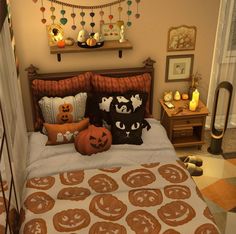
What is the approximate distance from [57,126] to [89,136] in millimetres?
396

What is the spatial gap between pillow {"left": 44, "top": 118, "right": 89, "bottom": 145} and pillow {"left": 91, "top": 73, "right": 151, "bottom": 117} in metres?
0.56

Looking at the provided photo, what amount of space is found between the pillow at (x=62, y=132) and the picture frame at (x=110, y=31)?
110cm

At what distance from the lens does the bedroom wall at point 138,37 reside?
3.95m

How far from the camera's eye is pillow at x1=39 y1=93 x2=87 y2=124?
3.74 meters

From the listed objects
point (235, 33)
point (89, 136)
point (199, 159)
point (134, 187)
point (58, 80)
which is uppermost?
point (235, 33)

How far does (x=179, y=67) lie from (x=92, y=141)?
5.42 ft

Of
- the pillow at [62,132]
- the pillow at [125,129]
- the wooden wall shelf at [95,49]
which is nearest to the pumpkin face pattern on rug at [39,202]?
the pillow at [62,132]

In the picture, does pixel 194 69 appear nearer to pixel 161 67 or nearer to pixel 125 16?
pixel 161 67

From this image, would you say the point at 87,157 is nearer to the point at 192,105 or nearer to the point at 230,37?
the point at 192,105

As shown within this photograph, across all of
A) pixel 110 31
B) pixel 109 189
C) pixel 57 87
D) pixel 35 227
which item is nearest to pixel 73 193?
pixel 109 189

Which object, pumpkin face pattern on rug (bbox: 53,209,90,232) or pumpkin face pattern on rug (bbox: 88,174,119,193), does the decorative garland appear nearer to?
pumpkin face pattern on rug (bbox: 88,174,119,193)

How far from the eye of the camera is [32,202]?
292 centimetres

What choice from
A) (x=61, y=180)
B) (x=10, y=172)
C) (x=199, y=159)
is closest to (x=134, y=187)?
(x=61, y=180)

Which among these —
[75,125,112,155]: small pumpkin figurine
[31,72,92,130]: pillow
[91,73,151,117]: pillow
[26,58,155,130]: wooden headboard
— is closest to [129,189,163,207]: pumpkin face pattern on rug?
[75,125,112,155]: small pumpkin figurine
